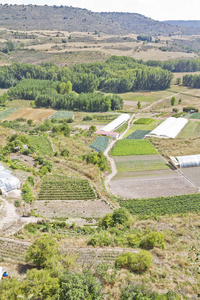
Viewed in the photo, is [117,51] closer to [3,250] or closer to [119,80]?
[119,80]

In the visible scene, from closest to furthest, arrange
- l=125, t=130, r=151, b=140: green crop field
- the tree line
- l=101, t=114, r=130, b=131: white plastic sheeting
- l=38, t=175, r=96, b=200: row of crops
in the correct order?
l=38, t=175, r=96, b=200: row of crops < l=125, t=130, r=151, b=140: green crop field < l=101, t=114, r=130, b=131: white plastic sheeting < the tree line

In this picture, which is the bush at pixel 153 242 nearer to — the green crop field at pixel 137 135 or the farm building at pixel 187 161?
the farm building at pixel 187 161

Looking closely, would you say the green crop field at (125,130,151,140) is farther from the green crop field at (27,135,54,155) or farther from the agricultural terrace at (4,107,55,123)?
Answer: the agricultural terrace at (4,107,55,123)

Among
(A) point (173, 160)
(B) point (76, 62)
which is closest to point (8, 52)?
(B) point (76, 62)

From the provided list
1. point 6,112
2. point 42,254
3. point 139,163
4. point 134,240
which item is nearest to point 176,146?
point 139,163

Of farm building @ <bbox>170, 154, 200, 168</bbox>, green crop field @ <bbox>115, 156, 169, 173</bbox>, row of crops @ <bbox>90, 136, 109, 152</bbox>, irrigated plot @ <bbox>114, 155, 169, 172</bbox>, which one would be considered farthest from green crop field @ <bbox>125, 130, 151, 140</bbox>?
farm building @ <bbox>170, 154, 200, 168</bbox>

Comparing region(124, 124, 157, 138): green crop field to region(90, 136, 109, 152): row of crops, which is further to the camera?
region(124, 124, 157, 138): green crop field
